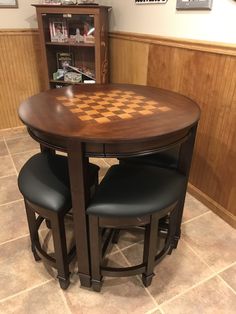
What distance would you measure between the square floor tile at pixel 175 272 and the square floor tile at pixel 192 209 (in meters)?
0.30

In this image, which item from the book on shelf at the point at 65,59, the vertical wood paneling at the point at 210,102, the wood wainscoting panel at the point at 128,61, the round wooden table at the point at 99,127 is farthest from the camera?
the book on shelf at the point at 65,59

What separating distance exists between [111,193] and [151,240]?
304 mm

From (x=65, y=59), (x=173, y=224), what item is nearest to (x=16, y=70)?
(x=65, y=59)

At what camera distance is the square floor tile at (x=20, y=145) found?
278cm

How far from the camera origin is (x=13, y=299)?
131 centimetres

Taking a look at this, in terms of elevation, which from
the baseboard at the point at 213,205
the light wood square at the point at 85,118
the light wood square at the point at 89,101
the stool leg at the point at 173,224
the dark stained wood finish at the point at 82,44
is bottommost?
the baseboard at the point at 213,205

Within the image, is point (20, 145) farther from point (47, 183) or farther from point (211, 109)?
point (211, 109)

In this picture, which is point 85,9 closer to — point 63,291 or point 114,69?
point 114,69

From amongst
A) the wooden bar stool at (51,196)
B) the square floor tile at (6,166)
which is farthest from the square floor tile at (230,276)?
the square floor tile at (6,166)

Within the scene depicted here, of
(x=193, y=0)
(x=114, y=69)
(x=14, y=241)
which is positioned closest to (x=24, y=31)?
(x=114, y=69)

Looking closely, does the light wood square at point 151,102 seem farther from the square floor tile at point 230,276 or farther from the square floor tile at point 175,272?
the square floor tile at point 230,276

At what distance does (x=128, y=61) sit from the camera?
2605mm

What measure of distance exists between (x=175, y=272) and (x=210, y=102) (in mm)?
1119

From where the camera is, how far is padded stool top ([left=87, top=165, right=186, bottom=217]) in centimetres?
111
